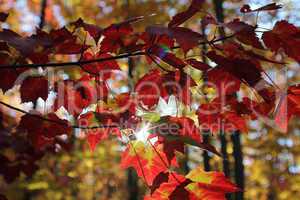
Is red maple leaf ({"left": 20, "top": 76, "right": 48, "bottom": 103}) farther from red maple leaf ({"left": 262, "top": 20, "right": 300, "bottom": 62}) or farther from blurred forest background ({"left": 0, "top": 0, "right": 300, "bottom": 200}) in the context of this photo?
blurred forest background ({"left": 0, "top": 0, "right": 300, "bottom": 200})

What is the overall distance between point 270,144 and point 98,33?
5318mm

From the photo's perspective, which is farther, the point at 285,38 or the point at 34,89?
the point at 34,89

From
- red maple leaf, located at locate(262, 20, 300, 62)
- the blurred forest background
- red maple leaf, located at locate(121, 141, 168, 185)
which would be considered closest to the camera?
red maple leaf, located at locate(262, 20, 300, 62)

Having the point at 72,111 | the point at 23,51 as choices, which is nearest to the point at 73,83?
the point at 72,111

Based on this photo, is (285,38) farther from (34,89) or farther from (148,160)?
(34,89)

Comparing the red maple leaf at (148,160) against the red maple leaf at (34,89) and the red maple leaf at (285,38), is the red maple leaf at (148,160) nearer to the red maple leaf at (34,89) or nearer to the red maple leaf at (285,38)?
the red maple leaf at (34,89)

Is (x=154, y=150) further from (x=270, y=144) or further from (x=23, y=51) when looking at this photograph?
(x=270, y=144)

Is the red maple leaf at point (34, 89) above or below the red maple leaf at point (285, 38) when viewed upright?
below

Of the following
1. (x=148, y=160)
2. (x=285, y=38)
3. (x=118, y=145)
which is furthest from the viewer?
(x=118, y=145)

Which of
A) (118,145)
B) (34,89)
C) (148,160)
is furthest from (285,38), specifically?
(118,145)

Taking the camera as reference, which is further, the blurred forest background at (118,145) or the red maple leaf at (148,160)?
the blurred forest background at (118,145)

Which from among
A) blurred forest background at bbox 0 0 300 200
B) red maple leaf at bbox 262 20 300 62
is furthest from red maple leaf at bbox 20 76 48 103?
blurred forest background at bbox 0 0 300 200

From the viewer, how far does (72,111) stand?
1.55 meters

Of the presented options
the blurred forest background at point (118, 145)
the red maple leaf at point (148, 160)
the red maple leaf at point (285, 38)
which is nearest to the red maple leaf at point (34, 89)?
the red maple leaf at point (148, 160)
